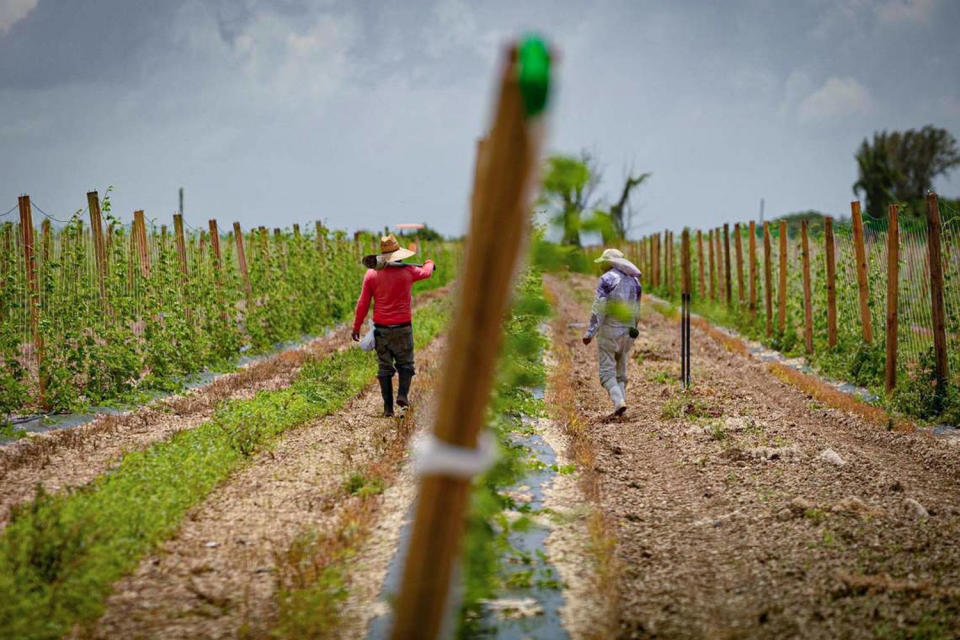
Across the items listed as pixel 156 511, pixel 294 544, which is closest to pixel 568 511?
pixel 294 544

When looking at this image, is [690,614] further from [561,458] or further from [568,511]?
[561,458]

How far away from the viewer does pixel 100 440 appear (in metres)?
7.57

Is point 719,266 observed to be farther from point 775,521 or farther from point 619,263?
point 775,521

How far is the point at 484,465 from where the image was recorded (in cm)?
217

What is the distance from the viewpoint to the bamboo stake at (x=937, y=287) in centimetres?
920

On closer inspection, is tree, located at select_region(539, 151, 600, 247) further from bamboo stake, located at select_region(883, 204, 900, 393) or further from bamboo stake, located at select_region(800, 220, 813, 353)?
bamboo stake, located at select_region(800, 220, 813, 353)

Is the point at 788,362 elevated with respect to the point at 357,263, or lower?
lower

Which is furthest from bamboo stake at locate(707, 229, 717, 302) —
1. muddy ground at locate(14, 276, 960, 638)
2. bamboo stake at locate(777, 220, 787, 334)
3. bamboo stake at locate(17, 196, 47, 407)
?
bamboo stake at locate(17, 196, 47, 407)

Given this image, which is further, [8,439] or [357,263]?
[357,263]

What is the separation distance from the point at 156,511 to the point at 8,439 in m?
3.57

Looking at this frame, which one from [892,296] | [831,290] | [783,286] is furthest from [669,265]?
[892,296]

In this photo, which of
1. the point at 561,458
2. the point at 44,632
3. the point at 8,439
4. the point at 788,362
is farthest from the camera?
the point at 788,362

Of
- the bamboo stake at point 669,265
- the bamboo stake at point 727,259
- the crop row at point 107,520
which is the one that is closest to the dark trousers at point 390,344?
the crop row at point 107,520

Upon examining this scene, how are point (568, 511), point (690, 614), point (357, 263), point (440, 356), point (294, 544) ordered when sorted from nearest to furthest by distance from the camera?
point (690, 614) → point (294, 544) → point (568, 511) → point (440, 356) → point (357, 263)
